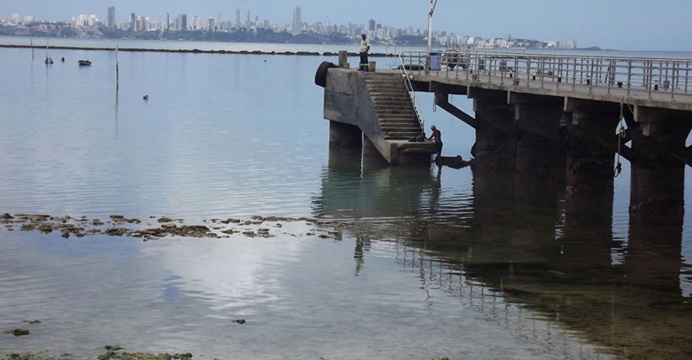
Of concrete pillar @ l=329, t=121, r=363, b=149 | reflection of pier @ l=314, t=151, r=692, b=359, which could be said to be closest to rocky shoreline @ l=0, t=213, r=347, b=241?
reflection of pier @ l=314, t=151, r=692, b=359

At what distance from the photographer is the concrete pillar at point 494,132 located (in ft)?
136

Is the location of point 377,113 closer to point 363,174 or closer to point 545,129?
point 363,174

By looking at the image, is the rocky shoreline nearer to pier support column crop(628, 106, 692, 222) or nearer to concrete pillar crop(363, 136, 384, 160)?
pier support column crop(628, 106, 692, 222)

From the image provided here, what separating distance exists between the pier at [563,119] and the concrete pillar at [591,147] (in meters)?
0.03

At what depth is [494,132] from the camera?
4350 cm

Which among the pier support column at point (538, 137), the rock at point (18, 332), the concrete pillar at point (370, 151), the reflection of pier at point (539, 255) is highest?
the pier support column at point (538, 137)

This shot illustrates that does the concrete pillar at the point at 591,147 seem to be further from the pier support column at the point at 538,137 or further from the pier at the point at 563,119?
the pier support column at the point at 538,137

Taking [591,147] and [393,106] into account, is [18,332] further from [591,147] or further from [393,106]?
[393,106]

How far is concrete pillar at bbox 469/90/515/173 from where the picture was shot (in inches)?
1633

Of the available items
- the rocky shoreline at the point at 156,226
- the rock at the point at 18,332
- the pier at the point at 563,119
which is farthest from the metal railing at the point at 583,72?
the rock at the point at 18,332

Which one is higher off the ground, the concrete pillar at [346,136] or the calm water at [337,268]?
the concrete pillar at [346,136]

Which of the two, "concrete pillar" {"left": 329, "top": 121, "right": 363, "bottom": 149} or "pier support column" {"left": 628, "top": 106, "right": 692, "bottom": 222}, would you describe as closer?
"pier support column" {"left": 628, "top": 106, "right": 692, "bottom": 222}

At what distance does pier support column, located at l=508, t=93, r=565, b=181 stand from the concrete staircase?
4409mm

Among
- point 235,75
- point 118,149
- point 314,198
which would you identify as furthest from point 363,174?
point 235,75
